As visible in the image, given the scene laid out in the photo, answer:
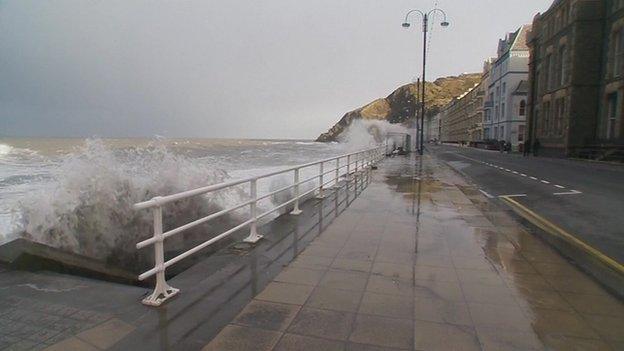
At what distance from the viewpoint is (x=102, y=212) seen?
8891 mm

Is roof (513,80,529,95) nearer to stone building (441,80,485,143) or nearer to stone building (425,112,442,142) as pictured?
stone building (441,80,485,143)

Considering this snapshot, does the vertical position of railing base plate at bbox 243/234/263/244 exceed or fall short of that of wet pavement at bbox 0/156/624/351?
it exceeds it

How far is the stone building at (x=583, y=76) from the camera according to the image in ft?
102

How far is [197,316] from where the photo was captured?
12.9 feet

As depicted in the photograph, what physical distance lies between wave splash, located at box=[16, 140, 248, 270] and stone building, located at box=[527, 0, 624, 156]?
31.8 metres

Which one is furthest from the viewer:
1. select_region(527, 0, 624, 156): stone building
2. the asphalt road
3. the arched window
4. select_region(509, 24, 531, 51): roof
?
select_region(509, 24, 531, 51): roof

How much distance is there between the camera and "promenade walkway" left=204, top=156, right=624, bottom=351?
11.5 ft

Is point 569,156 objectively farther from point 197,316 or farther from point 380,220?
point 197,316

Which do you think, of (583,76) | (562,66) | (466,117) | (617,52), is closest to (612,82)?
(617,52)

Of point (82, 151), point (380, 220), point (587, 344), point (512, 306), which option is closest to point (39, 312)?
point (512, 306)

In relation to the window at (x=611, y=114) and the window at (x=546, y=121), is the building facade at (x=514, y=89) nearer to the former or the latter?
the window at (x=546, y=121)

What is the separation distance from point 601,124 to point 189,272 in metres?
37.8

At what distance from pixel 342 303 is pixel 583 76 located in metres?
38.8

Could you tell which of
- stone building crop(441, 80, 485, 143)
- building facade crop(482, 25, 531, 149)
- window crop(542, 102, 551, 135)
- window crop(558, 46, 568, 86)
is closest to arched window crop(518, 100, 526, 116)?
building facade crop(482, 25, 531, 149)
